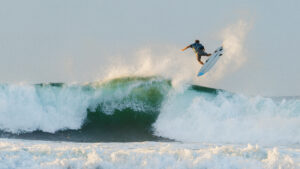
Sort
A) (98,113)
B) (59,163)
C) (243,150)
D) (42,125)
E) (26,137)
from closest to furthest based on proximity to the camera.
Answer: (59,163), (243,150), (26,137), (42,125), (98,113)

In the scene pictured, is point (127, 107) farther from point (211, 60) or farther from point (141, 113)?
point (211, 60)

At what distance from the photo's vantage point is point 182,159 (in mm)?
6504

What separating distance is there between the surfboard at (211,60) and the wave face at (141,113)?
167 cm

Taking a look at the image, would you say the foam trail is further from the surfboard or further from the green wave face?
the surfboard

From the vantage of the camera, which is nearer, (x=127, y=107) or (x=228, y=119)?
(x=228, y=119)

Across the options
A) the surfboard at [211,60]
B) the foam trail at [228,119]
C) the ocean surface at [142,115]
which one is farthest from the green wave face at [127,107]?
the surfboard at [211,60]

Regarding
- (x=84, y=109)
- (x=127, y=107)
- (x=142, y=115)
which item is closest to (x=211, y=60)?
(x=142, y=115)

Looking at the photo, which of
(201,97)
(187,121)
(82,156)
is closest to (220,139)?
(187,121)

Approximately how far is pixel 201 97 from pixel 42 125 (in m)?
6.14

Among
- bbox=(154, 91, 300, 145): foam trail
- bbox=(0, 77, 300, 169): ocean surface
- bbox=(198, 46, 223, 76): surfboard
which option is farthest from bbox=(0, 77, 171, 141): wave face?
bbox=(198, 46, 223, 76): surfboard

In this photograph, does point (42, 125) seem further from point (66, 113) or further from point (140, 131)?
point (140, 131)

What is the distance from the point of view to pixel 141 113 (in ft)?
45.8

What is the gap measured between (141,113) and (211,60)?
3.46m

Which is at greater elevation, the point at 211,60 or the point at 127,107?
the point at 211,60
